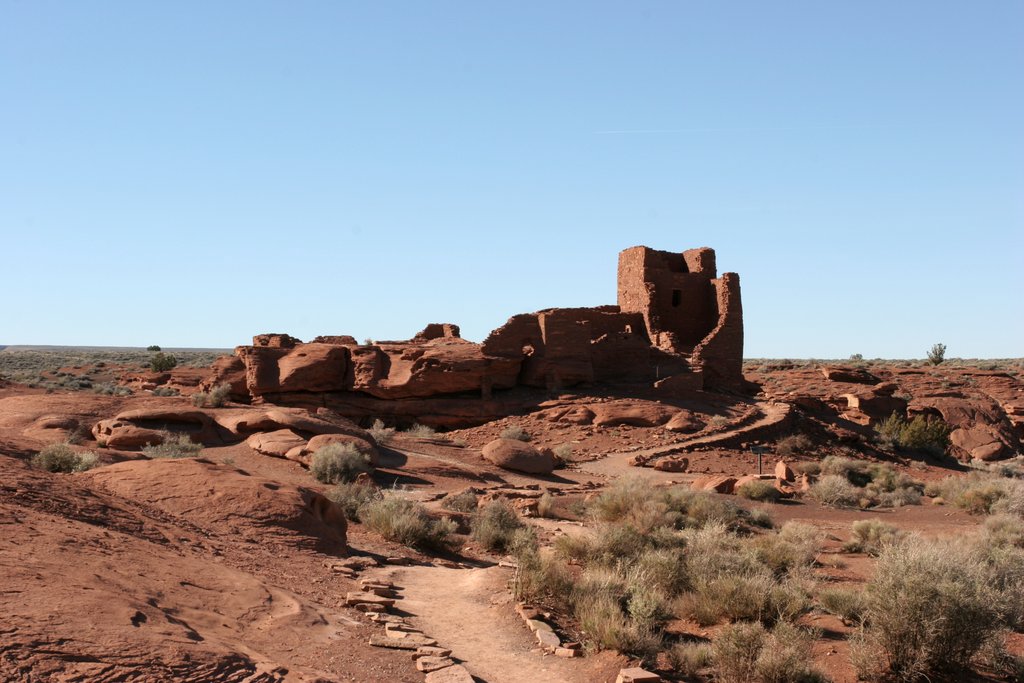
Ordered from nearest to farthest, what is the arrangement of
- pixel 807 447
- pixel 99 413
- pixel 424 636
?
1. pixel 424 636
2. pixel 99 413
3. pixel 807 447

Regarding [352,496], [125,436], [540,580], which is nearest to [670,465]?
[352,496]

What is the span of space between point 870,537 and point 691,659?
8.14 m

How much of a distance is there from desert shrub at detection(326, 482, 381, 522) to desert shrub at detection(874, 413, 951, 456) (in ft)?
69.3

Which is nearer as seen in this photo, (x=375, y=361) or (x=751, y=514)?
(x=751, y=514)

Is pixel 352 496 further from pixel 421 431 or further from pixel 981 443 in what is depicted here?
pixel 981 443

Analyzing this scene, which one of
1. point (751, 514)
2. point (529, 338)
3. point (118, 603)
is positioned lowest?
point (751, 514)

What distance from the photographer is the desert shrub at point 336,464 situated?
57.3 ft

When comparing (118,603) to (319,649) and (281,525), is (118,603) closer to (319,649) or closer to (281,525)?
(319,649)

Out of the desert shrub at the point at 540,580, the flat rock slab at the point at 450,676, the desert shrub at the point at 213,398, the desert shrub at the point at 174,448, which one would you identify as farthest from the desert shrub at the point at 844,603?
the desert shrub at the point at 213,398

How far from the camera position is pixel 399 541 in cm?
1337

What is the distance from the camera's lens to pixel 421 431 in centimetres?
2709

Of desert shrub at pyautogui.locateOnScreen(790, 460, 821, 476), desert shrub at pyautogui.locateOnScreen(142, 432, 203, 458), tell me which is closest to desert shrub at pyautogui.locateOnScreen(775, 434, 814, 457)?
desert shrub at pyautogui.locateOnScreen(790, 460, 821, 476)

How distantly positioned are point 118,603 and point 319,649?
1.79 meters

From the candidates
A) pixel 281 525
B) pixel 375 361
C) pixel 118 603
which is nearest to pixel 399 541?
pixel 281 525
